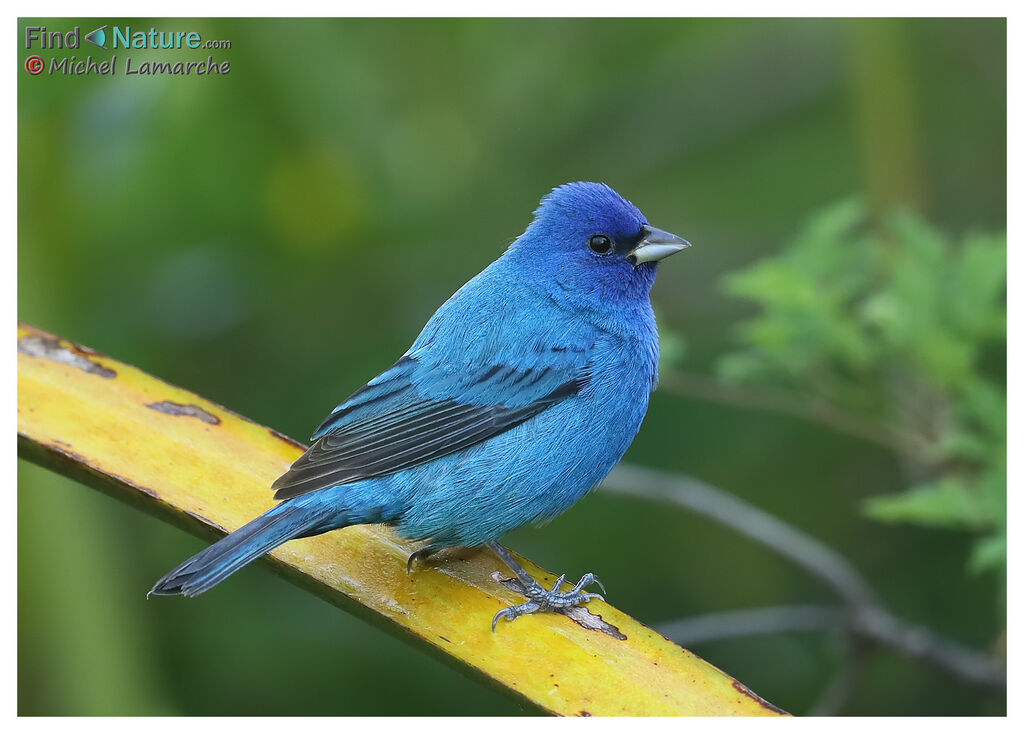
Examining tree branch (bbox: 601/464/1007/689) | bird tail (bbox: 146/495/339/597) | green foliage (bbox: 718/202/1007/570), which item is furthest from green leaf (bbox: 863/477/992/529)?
bird tail (bbox: 146/495/339/597)

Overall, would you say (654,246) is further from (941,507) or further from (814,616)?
(814,616)

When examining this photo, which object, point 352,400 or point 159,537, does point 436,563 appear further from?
point 159,537

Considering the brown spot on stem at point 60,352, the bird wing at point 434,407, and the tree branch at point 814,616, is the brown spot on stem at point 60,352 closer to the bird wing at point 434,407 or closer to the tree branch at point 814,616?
the bird wing at point 434,407

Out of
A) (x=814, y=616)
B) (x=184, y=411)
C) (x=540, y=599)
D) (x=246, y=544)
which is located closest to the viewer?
(x=246, y=544)

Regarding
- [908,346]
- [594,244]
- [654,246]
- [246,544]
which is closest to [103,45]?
[594,244]

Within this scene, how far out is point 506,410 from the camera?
3.14m

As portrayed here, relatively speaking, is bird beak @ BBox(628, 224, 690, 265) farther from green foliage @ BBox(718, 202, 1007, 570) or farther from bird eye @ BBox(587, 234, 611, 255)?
green foliage @ BBox(718, 202, 1007, 570)

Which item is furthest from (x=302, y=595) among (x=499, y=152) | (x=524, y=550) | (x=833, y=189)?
(x=833, y=189)

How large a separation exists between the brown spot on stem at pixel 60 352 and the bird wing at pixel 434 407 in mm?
686

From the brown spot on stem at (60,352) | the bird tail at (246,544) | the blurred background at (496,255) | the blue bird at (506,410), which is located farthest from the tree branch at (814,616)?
the brown spot on stem at (60,352)

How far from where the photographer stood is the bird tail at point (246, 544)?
256 centimetres

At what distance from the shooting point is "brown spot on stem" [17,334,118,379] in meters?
3.19

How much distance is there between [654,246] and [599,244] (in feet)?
0.59

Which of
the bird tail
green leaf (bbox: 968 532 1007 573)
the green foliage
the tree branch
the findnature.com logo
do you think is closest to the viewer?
the bird tail
